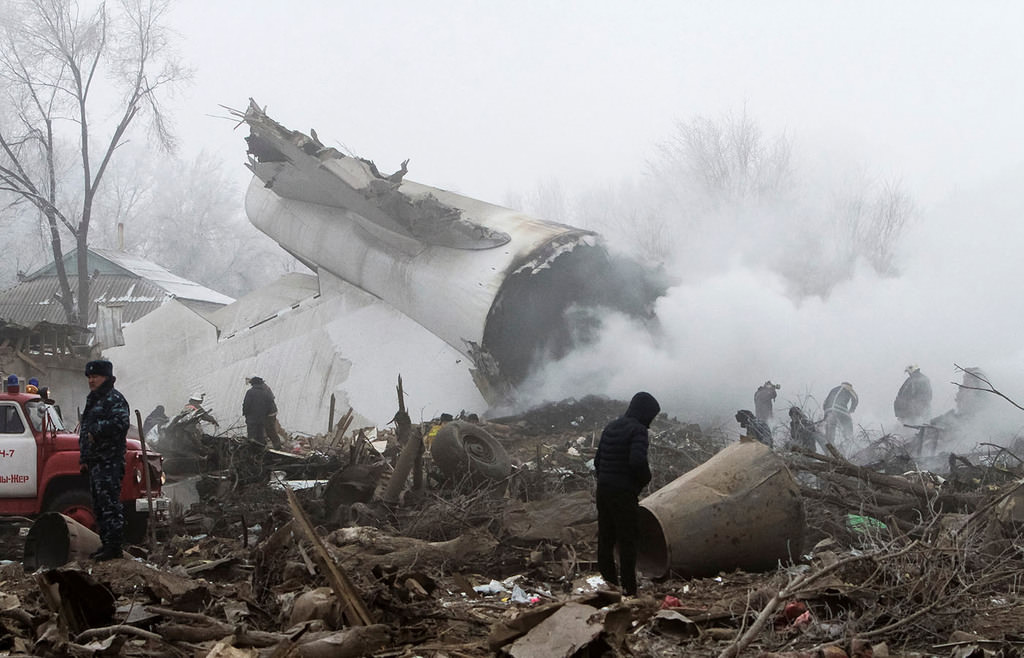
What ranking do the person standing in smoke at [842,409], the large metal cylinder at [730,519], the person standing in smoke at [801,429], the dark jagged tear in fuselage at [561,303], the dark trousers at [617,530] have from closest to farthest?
1. the dark trousers at [617,530]
2. the large metal cylinder at [730,519]
3. the person standing in smoke at [801,429]
4. the person standing in smoke at [842,409]
5. the dark jagged tear in fuselage at [561,303]

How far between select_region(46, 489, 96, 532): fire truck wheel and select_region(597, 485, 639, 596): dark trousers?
4.42 meters

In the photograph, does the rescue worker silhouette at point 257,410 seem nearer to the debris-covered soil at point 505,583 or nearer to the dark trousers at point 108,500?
the debris-covered soil at point 505,583

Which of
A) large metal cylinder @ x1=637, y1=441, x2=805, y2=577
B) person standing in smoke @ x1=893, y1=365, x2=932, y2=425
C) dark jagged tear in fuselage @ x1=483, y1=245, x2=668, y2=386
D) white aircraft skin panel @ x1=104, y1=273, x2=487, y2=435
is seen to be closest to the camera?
large metal cylinder @ x1=637, y1=441, x2=805, y2=577

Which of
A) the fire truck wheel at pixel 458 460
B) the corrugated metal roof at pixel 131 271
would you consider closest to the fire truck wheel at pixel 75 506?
the fire truck wheel at pixel 458 460

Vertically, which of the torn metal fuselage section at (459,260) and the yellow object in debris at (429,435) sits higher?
the torn metal fuselage section at (459,260)

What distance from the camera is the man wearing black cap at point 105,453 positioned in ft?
22.0

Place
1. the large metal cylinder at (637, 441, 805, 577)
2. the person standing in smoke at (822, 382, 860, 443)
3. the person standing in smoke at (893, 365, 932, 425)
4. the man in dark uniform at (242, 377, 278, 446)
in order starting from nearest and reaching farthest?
the large metal cylinder at (637, 441, 805, 577) → the man in dark uniform at (242, 377, 278, 446) → the person standing in smoke at (822, 382, 860, 443) → the person standing in smoke at (893, 365, 932, 425)

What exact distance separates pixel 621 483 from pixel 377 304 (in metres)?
12.0

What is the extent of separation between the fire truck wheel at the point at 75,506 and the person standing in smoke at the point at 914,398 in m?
10.7

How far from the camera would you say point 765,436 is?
10.3m

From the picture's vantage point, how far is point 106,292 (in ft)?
120

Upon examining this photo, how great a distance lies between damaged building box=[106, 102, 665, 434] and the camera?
14.9m

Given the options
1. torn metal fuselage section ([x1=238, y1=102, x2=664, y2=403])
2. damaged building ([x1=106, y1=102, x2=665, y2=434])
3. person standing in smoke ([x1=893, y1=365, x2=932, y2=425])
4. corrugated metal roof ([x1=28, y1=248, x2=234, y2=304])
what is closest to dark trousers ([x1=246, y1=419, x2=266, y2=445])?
damaged building ([x1=106, y1=102, x2=665, y2=434])

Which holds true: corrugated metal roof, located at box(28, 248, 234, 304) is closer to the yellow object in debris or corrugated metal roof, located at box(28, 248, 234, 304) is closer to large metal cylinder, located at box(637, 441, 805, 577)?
the yellow object in debris
